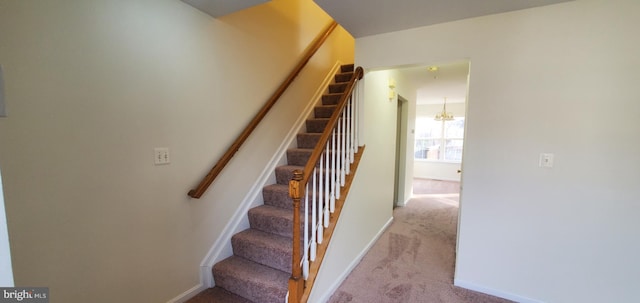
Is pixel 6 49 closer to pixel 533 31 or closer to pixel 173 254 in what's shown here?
pixel 173 254

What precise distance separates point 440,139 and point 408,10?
6.76 m

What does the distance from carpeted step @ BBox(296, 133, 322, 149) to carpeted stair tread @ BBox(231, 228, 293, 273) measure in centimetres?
113

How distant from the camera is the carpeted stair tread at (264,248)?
1.94 m

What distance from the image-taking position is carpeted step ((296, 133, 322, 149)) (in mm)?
2868

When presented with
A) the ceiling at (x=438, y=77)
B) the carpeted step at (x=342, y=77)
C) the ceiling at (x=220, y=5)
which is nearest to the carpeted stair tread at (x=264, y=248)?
the ceiling at (x=220, y=5)

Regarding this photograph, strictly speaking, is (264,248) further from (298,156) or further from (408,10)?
(408,10)

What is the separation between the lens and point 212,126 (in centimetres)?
200

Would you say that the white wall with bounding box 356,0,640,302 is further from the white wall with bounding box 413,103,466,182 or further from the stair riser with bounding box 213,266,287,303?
the white wall with bounding box 413,103,466,182

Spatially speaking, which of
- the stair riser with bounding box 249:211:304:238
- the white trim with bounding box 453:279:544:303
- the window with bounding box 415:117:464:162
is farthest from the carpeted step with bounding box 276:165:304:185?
the window with bounding box 415:117:464:162

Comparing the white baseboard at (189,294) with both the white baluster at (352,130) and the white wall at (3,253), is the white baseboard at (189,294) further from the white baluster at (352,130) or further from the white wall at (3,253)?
the white baluster at (352,130)

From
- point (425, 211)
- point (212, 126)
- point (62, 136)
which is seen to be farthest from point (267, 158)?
point (425, 211)

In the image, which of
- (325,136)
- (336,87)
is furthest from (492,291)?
(336,87)

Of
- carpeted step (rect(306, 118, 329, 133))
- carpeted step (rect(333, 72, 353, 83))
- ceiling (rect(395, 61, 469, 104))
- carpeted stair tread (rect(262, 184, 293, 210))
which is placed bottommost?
carpeted stair tread (rect(262, 184, 293, 210))

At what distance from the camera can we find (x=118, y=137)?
147cm
